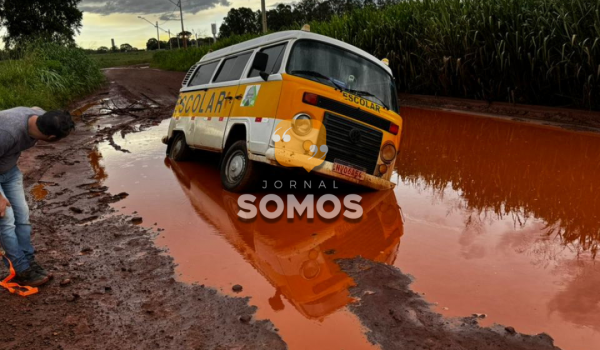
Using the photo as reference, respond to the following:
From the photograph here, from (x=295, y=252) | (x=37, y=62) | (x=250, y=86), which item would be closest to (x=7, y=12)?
(x=37, y=62)

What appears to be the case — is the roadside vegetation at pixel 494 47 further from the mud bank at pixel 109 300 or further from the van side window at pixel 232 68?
the mud bank at pixel 109 300

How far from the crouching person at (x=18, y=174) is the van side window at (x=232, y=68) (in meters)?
3.66

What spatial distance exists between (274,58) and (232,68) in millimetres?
1316

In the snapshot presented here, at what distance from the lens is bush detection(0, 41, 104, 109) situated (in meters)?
13.7

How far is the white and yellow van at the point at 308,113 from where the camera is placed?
586cm

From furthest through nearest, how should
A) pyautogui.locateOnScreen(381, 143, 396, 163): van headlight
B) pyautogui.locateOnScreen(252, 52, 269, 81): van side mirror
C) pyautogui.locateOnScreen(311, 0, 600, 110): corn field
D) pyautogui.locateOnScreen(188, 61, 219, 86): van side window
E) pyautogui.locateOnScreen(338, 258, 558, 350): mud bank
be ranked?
pyautogui.locateOnScreen(311, 0, 600, 110): corn field, pyautogui.locateOnScreen(188, 61, 219, 86): van side window, pyautogui.locateOnScreen(381, 143, 396, 163): van headlight, pyautogui.locateOnScreen(252, 52, 269, 81): van side mirror, pyautogui.locateOnScreen(338, 258, 558, 350): mud bank

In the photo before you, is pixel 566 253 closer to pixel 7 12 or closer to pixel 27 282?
pixel 27 282

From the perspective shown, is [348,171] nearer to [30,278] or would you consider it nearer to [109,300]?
[109,300]

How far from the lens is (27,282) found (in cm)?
394

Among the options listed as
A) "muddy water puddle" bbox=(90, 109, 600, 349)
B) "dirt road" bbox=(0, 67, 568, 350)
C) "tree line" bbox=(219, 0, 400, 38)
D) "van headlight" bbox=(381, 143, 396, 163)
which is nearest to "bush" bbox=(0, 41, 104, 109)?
"muddy water puddle" bbox=(90, 109, 600, 349)

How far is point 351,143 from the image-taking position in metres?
6.13

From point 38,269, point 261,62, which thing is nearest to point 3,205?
point 38,269

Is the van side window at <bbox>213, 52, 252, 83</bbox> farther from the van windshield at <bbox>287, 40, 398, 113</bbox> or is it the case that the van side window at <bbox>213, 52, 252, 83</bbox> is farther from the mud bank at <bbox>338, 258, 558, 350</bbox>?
the mud bank at <bbox>338, 258, 558, 350</bbox>

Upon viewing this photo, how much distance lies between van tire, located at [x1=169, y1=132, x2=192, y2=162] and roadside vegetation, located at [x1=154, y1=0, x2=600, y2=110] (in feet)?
27.2
